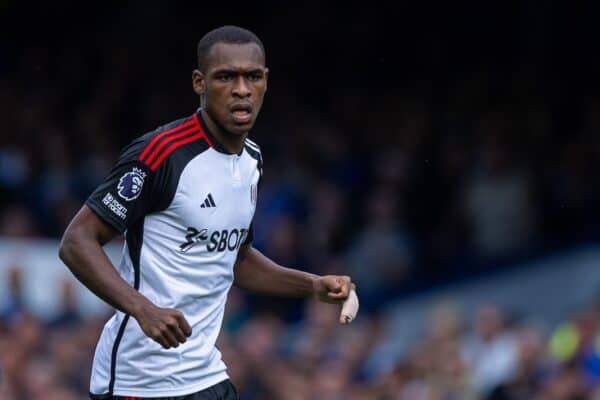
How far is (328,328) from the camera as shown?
40.9 feet

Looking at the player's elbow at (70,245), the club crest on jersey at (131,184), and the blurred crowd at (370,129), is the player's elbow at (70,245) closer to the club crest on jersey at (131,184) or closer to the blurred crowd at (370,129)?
the club crest on jersey at (131,184)

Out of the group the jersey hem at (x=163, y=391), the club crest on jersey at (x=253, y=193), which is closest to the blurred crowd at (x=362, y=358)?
the club crest on jersey at (x=253, y=193)

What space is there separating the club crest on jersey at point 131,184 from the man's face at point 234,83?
43 centimetres

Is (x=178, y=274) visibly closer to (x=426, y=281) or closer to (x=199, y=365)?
(x=199, y=365)

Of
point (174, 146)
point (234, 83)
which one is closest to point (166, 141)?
point (174, 146)

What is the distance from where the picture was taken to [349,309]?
5.96 m

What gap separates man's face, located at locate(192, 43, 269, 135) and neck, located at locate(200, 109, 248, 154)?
0.04 m

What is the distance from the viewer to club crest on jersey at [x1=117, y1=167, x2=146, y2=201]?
223 inches

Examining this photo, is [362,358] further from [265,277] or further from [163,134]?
[163,134]

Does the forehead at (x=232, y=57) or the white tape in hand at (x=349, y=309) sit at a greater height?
the forehead at (x=232, y=57)

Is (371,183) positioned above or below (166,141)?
below

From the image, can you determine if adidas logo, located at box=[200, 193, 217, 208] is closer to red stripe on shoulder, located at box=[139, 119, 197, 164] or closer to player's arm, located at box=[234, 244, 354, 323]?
red stripe on shoulder, located at box=[139, 119, 197, 164]

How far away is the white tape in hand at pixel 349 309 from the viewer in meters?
5.89

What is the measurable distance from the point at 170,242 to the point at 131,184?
31cm
